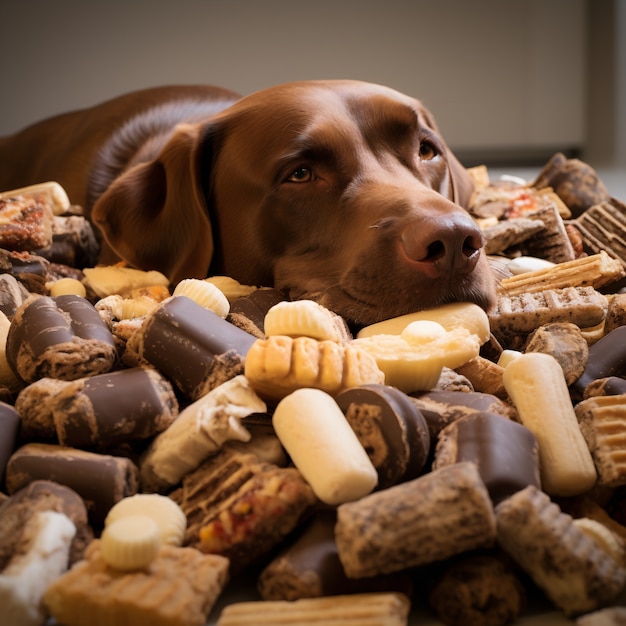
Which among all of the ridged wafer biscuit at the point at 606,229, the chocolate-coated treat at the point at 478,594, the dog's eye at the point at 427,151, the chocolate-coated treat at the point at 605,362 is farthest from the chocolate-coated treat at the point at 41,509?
the ridged wafer biscuit at the point at 606,229

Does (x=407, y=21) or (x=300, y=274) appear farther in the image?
(x=407, y=21)

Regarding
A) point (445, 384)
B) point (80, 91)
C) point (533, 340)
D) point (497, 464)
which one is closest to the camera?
point (497, 464)

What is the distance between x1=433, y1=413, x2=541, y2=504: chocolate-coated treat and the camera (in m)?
1.01

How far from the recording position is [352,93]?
2.01m

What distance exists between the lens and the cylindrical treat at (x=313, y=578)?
36.7 inches

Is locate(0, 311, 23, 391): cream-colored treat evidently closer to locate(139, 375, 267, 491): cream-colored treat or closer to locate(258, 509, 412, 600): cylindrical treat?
locate(139, 375, 267, 491): cream-colored treat

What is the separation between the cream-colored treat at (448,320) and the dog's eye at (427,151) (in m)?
0.62

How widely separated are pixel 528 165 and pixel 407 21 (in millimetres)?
1315

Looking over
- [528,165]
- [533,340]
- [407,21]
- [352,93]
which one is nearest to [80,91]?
[407,21]

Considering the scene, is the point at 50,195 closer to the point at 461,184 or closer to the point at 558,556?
the point at 461,184

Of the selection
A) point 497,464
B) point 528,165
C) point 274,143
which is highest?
point 274,143

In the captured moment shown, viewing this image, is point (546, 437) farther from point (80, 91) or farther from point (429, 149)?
point (80, 91)

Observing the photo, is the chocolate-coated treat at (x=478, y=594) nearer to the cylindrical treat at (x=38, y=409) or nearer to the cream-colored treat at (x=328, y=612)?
the cream-colored treat at (x=328, y=612)

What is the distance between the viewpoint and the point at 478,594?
91cm
